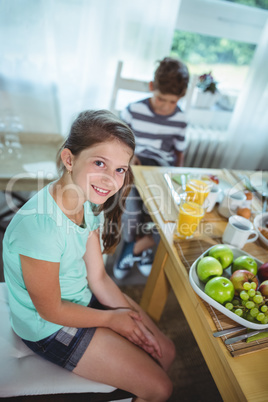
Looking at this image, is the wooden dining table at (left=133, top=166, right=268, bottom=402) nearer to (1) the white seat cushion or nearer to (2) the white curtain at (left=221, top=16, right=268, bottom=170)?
(1) the white seat cushion

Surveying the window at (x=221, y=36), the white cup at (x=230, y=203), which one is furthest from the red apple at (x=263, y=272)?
the window at (x=221, y=36)

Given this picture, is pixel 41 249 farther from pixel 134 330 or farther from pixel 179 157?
pixel 179 157

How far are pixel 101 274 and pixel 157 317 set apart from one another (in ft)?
1.48

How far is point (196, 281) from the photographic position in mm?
944

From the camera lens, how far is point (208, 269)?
3.07 feet

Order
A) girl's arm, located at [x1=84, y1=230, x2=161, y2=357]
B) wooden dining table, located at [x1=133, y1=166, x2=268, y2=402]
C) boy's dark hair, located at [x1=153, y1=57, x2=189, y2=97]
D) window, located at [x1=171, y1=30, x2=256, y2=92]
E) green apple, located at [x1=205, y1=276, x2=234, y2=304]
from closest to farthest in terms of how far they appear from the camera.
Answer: wooden dining table, located at [x1=133, y1=166, x2=268, y2=402], green apple, located at [x1=205, y1=276, x2=234, y2=304], girl's arm, located at [x1=84, y1=230, x2=161, y2=357], boy's dark hair, located at [x1=153, y1=57, x2=189, y2=97], window, located at [x1=171, y1=30, x2=256, y2=92]

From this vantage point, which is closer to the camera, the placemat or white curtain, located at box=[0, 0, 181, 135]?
the placemat

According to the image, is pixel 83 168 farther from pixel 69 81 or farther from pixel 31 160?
pixel 69 81

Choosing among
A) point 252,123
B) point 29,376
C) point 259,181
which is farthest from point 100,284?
point 252,123

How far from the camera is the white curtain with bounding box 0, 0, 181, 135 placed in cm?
184

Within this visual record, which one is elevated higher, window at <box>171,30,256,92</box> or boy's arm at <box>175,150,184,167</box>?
window at <box>171,30,256,92</box>

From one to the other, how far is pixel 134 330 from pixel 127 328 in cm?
3

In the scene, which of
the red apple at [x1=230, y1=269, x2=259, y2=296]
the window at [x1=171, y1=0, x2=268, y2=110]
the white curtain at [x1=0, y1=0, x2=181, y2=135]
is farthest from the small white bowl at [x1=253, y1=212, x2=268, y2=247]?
the window at [x1=171, y1=0, x2=268, y2=110]

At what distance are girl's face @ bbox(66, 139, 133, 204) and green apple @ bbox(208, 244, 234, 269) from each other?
37 cm
